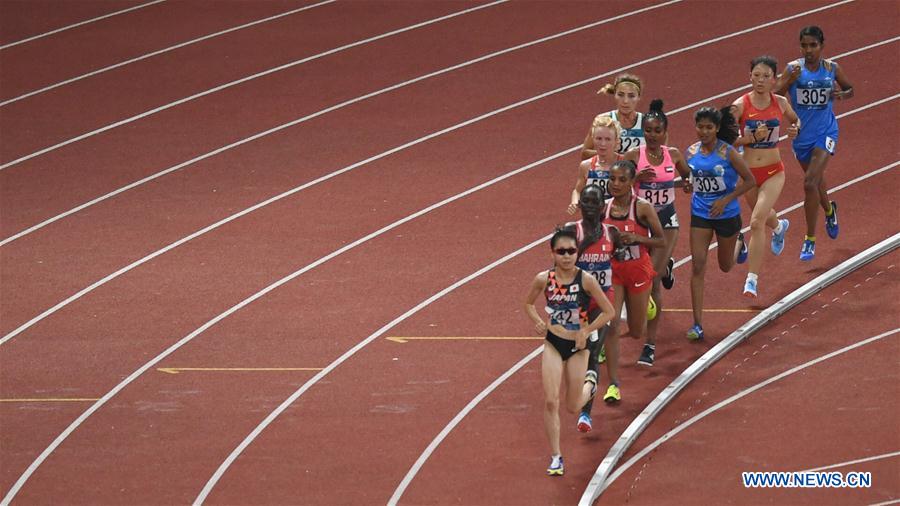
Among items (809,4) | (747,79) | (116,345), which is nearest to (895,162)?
(747,79)

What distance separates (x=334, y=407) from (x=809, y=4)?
9251 millimetres

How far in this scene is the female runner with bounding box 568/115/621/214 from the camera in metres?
10.9

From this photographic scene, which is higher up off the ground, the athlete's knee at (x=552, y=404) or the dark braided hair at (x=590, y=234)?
the dark braided hair at (x=590, y=234)

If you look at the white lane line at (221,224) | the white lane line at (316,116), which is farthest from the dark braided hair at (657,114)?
the white lane line at (316,116)

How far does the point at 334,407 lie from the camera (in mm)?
11195

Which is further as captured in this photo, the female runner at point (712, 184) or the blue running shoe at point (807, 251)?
the blue running shoe at point (807, 251)

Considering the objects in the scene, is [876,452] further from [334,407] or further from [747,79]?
[747,79]

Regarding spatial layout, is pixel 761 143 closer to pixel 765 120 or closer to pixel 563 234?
pixel 765 120

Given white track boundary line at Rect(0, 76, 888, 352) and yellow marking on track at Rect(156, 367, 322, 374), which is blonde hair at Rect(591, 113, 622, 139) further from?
A: yellow marking on track at Rect(156, 367, 322, 374)

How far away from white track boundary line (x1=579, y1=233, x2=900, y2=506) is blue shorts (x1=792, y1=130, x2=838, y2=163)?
914 mm

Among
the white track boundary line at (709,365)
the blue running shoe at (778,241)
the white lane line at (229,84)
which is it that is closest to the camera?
the white track boundary line at (709,365)

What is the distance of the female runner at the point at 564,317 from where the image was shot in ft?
31.7

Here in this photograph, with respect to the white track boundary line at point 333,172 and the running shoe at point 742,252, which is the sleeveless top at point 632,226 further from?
the white track boundary line at point 333,172

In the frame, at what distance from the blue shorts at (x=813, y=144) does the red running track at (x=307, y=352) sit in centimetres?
92
